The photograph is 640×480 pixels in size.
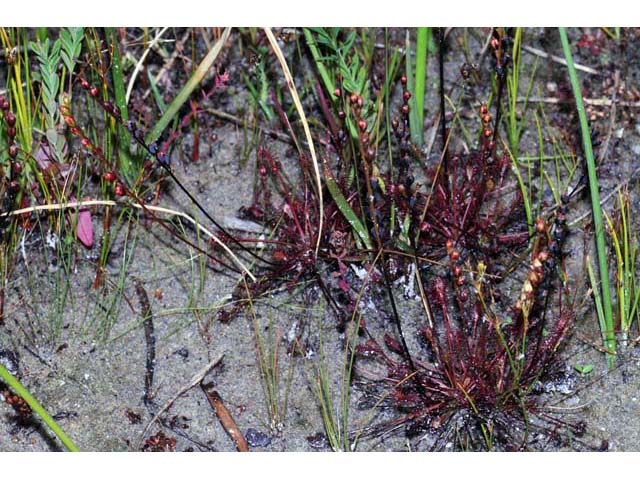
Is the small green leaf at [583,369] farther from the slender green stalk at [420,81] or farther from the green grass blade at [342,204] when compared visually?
the slender green stalk at [420,81]

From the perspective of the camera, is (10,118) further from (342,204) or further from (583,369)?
(583,369)

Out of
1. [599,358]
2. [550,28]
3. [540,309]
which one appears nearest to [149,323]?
[540,309]

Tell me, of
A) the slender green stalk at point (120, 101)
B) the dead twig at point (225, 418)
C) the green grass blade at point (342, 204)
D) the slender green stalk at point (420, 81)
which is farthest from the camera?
the slender green stalk at point (420, 81)

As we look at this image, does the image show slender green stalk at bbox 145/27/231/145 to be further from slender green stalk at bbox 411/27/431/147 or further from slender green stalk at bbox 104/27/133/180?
slender green stalk at bbox 411/27/431/147

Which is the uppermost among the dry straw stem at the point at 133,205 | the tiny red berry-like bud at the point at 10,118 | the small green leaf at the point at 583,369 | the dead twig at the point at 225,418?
the tiny red berry-like bud at the point at 10,118

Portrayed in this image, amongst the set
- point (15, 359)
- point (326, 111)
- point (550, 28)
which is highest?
point (550, 28)

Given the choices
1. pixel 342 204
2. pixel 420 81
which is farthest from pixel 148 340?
pixel 420 81

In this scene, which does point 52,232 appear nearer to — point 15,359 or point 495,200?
point 15,359

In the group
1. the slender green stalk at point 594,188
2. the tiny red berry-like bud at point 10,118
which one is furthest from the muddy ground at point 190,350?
the tiny red berry-like bud at point 10,118
